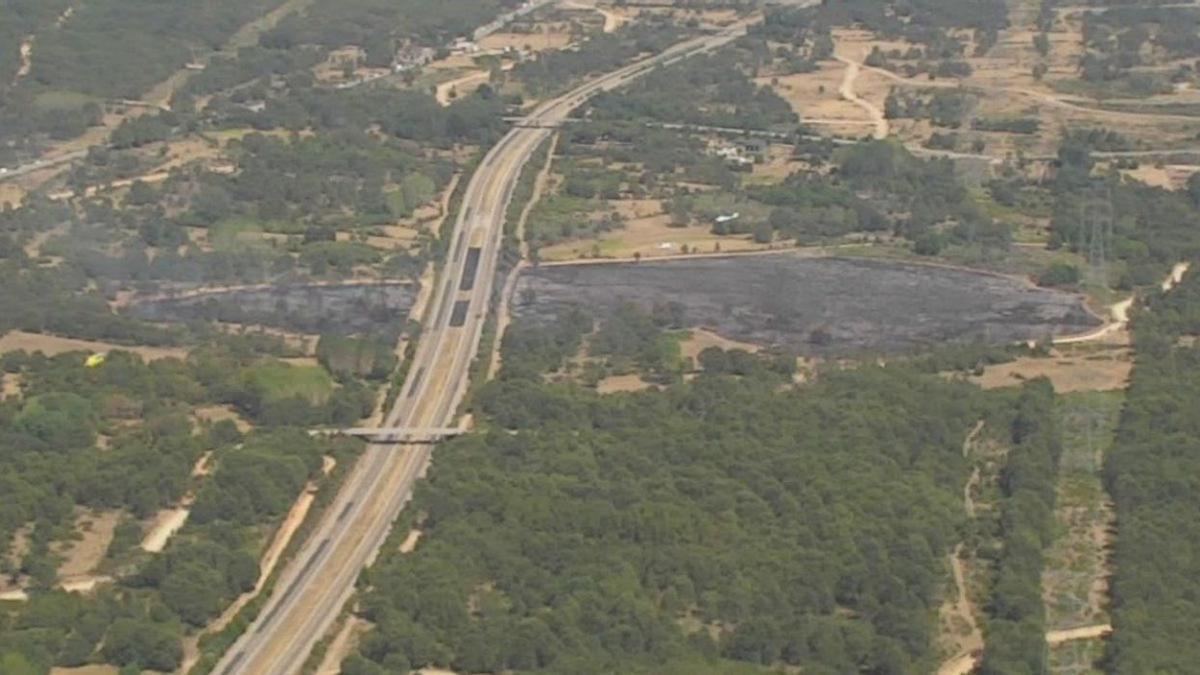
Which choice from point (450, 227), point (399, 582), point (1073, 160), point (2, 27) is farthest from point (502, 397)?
point (2, 27)

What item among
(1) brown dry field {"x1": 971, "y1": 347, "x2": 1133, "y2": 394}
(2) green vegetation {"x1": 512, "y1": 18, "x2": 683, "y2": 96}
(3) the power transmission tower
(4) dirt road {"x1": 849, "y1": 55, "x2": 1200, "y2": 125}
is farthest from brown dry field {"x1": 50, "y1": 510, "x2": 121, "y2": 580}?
(4) dirt road {"x1": 849, "y1": 55, "x2": 1200, "y2": 125}

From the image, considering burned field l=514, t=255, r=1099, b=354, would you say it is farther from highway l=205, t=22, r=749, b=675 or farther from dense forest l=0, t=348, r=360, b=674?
dense forest l=0, t=348, r=360, b=674

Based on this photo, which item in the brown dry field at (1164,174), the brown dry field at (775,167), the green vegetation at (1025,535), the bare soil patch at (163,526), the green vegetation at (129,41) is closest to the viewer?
the green vegetation at (1025,535)

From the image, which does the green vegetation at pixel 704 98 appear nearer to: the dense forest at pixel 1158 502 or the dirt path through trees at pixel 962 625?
the dense forest at pixel 1158 502

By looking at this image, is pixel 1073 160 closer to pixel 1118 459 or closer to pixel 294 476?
pixel 1118 459

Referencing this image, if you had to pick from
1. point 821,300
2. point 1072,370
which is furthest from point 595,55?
point 1072,370

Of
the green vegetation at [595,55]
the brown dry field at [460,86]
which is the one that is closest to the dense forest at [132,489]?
the brown dry field at [460,86]

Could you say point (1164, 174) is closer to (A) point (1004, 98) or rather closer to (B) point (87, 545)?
(A) point (1004, 98)
